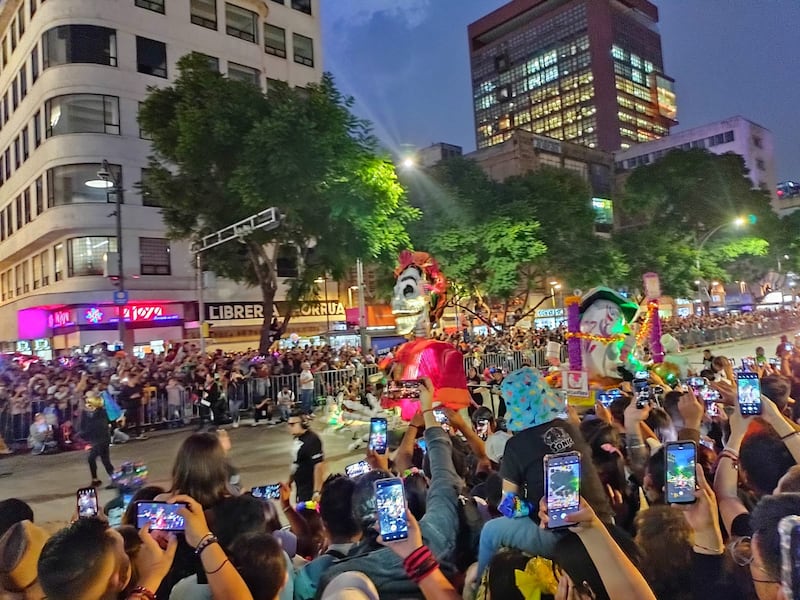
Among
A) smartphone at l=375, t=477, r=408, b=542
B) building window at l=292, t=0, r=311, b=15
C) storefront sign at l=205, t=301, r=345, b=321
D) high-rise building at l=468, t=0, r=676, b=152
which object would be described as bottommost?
smartphone at l=375, t=477, r=408, b=542

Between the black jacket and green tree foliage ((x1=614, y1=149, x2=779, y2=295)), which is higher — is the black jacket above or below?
below

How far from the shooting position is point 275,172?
54.0 feet

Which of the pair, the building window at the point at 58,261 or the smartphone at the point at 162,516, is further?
the building window at the point at 58,261

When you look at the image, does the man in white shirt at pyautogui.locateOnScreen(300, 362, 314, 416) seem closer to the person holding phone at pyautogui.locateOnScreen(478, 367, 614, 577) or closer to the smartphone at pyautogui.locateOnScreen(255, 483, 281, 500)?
the smartphone at pyautogui.locateOnScreen(255, 483, 281, 500)

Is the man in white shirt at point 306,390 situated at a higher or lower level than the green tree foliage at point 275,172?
lower

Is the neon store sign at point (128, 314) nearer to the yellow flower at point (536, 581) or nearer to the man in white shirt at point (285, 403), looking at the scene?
the man in white shirt at point (285, 403)

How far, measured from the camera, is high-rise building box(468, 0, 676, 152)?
9038 cm

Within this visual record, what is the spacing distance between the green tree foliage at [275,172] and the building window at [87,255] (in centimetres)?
843

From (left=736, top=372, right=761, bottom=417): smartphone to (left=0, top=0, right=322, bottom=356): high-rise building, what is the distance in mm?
25872

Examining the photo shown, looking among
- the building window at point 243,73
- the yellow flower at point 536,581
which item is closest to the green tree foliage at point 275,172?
the building window at point 243,73

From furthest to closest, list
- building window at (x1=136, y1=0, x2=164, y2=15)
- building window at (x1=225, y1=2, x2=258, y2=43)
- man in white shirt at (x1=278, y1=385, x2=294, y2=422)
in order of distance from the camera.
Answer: building window at (x1=225, y1=2, x2=258, y2=43) < building window at (x1=136, y1=0, x2=164, y2=15) < man in white shirt at (x1=278, y1=385, x2=294, y2=422)

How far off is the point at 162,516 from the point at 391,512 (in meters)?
1.19

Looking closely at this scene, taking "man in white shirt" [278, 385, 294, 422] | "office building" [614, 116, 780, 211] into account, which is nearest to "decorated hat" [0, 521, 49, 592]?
"man in white shirt" [278, 385, 294, 422]

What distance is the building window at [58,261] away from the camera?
27.2m
